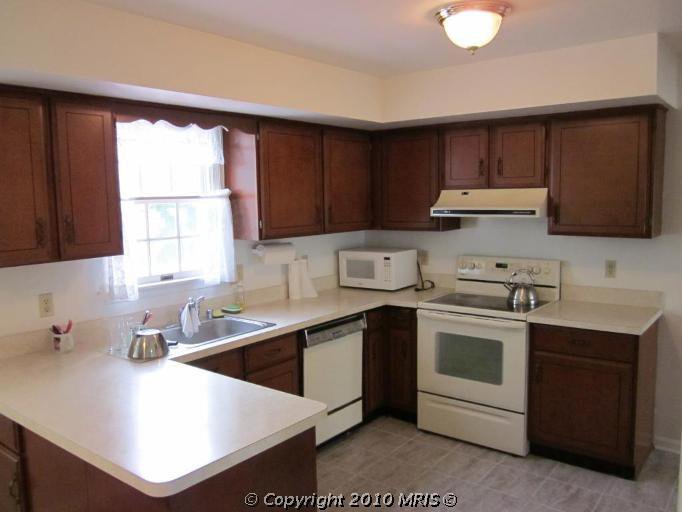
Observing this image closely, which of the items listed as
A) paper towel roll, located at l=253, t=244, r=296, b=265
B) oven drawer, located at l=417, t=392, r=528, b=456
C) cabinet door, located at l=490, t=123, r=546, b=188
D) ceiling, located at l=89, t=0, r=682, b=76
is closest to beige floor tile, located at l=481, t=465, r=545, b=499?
oven drawer, located at l=417, t=392, r=528, b=456

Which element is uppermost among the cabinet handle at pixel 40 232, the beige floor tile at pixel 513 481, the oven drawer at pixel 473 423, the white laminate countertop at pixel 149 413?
the cabinet handle at pixel 40 232

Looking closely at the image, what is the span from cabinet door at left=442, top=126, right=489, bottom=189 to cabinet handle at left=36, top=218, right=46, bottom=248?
8.23 feet

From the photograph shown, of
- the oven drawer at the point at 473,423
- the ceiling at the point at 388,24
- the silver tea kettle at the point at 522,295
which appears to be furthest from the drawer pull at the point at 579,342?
the ceiling at the point at 388,24

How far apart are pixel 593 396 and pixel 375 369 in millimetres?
1386

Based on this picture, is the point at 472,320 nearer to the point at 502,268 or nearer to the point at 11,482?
the point at 502,268

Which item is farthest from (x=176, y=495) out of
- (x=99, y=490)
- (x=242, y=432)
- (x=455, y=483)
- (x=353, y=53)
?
(x=353, y=53)

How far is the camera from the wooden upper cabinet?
3181 mm

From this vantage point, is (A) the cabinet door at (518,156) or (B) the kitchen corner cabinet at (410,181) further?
(B) the kitchen corner cabinet at (410,181)

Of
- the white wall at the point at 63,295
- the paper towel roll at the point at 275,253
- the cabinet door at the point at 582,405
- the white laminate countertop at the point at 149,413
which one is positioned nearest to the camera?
the white laminate countertop at the point at 149,413

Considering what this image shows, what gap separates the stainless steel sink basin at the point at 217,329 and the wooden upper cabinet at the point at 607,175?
190 cm

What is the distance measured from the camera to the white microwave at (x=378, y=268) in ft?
13.5

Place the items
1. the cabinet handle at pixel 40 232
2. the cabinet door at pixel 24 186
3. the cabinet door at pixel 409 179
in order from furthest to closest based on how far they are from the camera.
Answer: the cabinet door at pixel 409 179, the cabinet handle at pixel 40 232, the cabinet door at pixel 24 186

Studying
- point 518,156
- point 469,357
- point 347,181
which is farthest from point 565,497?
point 347,181

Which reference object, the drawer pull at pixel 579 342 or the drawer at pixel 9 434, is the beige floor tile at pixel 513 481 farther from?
the drawer at pixel 9 434
